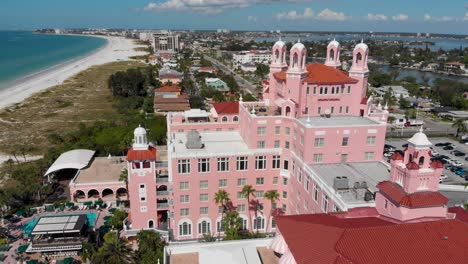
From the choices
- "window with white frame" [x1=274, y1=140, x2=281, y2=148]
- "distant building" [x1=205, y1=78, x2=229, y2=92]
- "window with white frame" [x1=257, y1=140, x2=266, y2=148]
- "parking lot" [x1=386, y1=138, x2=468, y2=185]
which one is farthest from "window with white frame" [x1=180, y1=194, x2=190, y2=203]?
"distant building" [x1=205, y1=78, x2=229, y2=92]

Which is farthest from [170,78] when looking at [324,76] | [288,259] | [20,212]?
[288,259]

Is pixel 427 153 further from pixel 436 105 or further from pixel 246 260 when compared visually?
pixel 436 105

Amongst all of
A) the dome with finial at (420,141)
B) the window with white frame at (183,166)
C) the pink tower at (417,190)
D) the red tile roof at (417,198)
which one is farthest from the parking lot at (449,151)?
the window with white frame at (183,166)

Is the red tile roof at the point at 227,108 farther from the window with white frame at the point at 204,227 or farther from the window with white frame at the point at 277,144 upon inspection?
the window with white frame at the point at 204,227

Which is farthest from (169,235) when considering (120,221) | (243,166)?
(243,166)

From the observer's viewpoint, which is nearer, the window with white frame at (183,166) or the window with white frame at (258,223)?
the window with white frame at (183,166)
